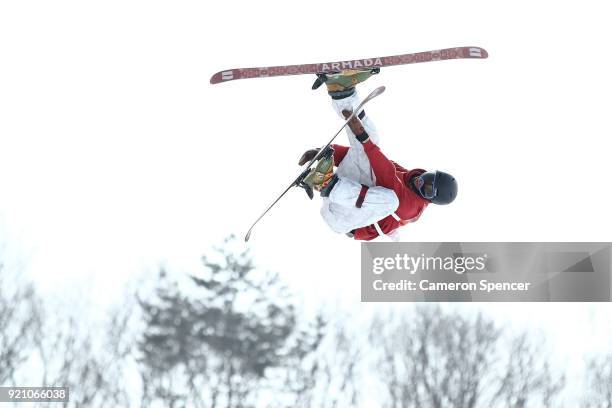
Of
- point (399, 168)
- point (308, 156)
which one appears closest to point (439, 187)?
point (399, 168)

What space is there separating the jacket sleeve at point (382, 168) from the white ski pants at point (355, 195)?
0.18ft

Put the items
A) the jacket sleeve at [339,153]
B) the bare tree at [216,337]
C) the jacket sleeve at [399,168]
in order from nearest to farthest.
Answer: the jacket sleeve at [339,153] < the jacket sleeve at [399,168] < the bare tree at [216,337]

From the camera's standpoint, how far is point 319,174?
9773 mm

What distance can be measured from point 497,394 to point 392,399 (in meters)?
2.55

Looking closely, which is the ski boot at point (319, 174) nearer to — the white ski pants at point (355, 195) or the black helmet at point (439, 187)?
the white ski pants at point (355, 195)

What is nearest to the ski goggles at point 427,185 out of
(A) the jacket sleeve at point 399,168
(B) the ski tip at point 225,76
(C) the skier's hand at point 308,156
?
(A) the jacket sleeve at point 399,168

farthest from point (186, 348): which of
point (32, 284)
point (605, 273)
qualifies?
point (605, 273)

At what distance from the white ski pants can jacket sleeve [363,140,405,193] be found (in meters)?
0.05

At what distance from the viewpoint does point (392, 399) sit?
89.4 ft

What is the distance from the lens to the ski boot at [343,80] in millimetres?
9688

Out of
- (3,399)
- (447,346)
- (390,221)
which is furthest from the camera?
(447,346)

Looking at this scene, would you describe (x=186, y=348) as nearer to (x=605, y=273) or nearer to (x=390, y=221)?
(x=605, y=273)

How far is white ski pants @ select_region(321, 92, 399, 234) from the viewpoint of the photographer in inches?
384

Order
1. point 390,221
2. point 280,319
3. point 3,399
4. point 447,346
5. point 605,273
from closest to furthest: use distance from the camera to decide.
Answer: point 390,221 → point 3,399 → point 605,273 → point 447,346 → point 280,319
